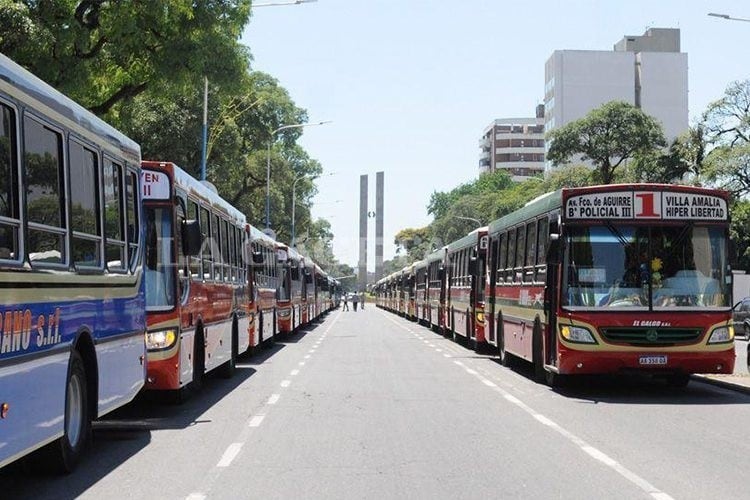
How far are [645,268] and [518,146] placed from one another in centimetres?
14328

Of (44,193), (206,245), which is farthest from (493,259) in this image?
(44,193)

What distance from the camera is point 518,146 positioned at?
15712 centimetres

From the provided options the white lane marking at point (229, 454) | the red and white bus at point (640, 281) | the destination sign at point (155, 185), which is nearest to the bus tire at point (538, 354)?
the red and white bus at point (640, 281)

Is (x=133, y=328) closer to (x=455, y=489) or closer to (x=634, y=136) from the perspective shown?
(x=455, y=489)

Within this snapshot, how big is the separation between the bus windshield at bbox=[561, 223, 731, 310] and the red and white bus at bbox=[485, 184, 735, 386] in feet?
0.05

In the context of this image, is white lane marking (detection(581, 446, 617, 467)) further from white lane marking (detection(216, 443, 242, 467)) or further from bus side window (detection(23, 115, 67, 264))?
bus side window (detection(23, 115, 67, 264))

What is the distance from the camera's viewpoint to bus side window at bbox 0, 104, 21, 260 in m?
7.14

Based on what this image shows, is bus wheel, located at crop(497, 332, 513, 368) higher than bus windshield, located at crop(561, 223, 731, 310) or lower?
lower

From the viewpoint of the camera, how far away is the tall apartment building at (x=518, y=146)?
155 metres

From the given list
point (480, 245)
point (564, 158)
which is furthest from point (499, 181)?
point (480, 245)

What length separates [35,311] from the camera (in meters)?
7.61

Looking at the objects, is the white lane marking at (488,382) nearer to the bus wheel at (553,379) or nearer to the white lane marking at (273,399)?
the bus wheel at (553,379)

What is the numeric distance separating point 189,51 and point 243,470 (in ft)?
55.2

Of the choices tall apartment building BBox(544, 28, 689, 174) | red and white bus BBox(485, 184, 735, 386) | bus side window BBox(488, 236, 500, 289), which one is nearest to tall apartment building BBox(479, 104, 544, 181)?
tall apartment building BBox(544, 28, 689, 174)
